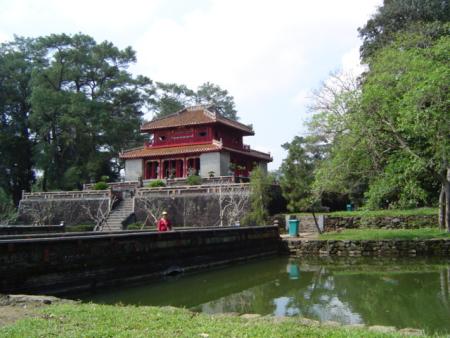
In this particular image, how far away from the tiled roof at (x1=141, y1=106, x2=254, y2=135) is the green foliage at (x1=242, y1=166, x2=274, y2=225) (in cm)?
1119

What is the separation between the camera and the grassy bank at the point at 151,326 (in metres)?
4.69

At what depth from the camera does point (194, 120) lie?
34906mm

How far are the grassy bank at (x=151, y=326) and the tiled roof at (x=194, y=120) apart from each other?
93.1 ft

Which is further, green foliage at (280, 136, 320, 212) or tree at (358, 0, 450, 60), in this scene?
tree at (358, 0, 450, 60)

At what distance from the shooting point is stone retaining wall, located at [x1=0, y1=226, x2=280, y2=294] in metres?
8.87

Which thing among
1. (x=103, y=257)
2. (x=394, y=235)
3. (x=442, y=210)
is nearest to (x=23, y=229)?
(x=103, y=257)

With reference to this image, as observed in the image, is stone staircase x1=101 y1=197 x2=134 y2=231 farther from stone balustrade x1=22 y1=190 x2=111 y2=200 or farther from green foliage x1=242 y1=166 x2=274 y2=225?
green foliage x1=242 y1=166 x2=274 y2=225

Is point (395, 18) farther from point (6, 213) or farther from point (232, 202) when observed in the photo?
point (6, 213)

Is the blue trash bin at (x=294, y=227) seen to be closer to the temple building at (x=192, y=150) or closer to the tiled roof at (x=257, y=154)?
the temple building at (x=192, y=150)

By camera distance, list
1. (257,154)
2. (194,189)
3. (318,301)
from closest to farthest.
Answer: (318,301) < (194,189) < (257,154)

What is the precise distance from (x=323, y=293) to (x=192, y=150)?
912 inches

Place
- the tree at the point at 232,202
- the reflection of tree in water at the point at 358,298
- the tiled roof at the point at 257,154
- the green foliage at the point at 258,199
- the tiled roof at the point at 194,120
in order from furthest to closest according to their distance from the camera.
→ the tiled roof at the point at 257,154
the tiled roof at the point at 194,120
the tree at the point at 232,202
the green foliage at the point at 258,199
the reflection of tree in water at the point at 358,298

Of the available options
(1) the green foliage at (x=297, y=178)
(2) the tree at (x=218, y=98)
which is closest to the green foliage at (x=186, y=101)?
(2) the tree at (x=218, y=98)

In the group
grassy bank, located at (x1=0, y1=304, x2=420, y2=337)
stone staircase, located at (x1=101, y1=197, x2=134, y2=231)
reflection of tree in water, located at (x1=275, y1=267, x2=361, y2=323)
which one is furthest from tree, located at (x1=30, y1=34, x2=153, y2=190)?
grassy bank, located at (x1=0, y1=304, x2=420, y2=337)
